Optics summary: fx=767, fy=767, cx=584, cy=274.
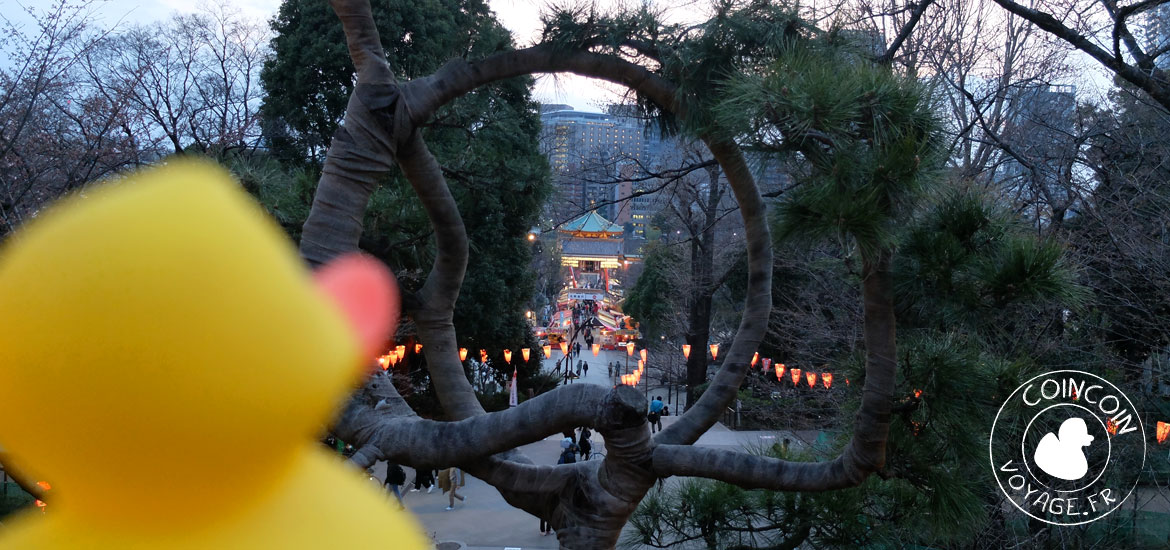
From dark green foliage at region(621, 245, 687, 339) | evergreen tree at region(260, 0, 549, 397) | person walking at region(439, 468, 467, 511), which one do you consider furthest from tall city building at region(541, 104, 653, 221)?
dark green foliage at region(621, 245, 687, 339)

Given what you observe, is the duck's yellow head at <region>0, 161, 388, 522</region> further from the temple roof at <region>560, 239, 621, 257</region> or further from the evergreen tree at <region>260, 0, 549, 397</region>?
the temple roof at <region>560, 239, 621, 257</region>

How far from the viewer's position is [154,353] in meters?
0.61

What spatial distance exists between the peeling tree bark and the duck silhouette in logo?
278 centimetres

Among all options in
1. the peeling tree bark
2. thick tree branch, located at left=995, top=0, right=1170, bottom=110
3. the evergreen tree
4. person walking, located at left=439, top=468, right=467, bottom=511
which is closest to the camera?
the peeling tree bark

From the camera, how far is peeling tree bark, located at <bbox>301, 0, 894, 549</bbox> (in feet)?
6.38

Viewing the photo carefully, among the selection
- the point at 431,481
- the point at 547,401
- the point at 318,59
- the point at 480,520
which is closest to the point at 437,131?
the point at 318,59

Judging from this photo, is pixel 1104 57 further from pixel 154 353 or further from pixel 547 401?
pixel 154 353

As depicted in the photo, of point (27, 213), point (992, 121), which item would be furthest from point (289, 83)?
point (992, 121)

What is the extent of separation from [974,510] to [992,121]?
27.8 ft

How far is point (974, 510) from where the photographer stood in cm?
248

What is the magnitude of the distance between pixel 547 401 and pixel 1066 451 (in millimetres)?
4216

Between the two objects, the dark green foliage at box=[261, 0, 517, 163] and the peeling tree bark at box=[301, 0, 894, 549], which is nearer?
the peeling tree bark at box=[301, 0, 894, 549]

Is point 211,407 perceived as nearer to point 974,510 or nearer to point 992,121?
point 974,510

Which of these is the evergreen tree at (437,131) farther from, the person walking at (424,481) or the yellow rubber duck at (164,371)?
the yellow rubber duck at (164,371)
